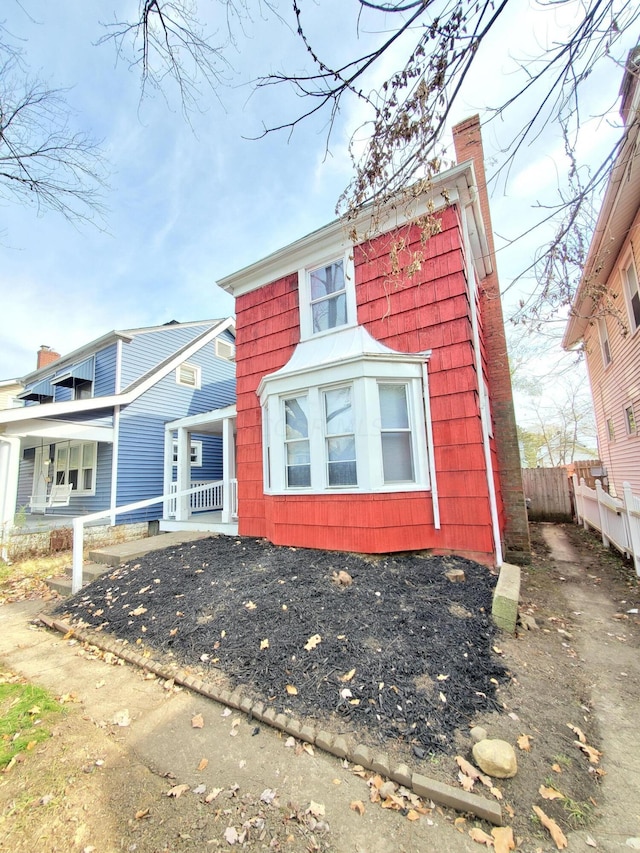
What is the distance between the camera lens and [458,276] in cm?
557

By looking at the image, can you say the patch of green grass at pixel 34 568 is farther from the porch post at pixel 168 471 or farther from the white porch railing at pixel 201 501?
the white porch railing at pixel 201 501

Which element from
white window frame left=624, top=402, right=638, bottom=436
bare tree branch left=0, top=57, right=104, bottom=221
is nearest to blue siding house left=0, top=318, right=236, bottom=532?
bare tree branch left=0, top=57, right=104, bottom=221

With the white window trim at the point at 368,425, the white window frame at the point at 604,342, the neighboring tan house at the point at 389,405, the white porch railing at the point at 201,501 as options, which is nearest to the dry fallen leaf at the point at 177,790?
the neighboring tan house at the point at 389,405

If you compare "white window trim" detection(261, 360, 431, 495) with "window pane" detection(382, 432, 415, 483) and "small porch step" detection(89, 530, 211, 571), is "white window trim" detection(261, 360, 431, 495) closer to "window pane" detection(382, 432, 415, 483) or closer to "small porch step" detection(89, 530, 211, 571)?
"window pane" detection(382, 432, 415, 483)

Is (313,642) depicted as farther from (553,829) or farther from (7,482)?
(7,482)

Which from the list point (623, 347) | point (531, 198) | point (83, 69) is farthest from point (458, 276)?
point (623, 347)

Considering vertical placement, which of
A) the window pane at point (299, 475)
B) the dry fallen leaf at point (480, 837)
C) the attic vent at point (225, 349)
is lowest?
the dry fallen leaf at point (480, 837)

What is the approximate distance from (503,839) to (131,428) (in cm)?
1241

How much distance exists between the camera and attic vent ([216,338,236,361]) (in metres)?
15.1

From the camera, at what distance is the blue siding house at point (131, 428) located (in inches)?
405

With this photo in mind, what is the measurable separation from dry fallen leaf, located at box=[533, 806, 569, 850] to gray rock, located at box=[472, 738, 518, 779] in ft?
0.60

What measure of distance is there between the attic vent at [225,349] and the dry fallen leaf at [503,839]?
1458 cm

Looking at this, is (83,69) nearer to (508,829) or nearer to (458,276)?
(458,276)

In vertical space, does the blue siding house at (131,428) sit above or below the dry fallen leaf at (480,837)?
above
